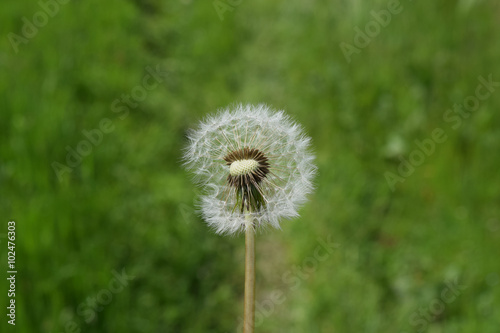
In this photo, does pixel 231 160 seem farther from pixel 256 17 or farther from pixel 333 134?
pixel 256 17

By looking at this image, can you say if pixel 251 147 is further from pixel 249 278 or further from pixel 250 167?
pixel 249 278

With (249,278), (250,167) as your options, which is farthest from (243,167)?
(249,278)

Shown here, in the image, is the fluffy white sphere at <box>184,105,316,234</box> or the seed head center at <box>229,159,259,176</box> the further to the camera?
the fluffy white sphere at <box>184,105,316,234</box>

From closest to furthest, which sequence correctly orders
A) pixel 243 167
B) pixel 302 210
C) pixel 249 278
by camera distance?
pixel 249 278, pixel 243 167, pixel 302 210

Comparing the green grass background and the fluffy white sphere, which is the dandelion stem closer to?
the fluffy white sphere

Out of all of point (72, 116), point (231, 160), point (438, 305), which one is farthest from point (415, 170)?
point (231, 160)

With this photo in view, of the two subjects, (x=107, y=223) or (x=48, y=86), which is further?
(x=48, y=86)

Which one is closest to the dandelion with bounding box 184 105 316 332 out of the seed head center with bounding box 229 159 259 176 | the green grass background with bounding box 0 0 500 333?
the seed head center with bounding box 229 159 259 176
